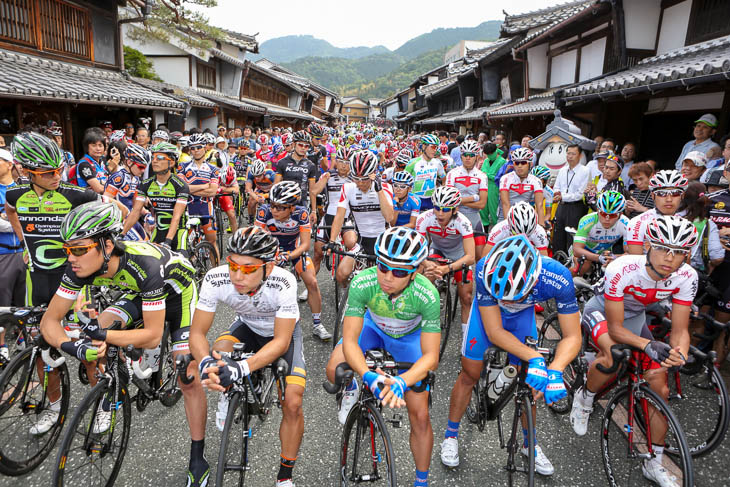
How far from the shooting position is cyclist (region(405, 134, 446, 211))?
8485 millimetres

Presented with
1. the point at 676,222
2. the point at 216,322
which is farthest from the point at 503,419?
the point at 216,322

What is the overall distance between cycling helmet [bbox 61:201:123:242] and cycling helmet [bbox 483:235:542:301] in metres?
Answer: 2.92

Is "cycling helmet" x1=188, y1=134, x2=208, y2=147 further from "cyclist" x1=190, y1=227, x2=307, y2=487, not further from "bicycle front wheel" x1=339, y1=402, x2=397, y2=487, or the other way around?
"bicycle front wheel" x1=339, y1=402, x2=397, y2=487

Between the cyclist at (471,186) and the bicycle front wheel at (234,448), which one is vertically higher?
the cyclist at (471,186)

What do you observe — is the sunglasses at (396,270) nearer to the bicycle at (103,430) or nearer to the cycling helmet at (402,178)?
the bicycle at (103,430)

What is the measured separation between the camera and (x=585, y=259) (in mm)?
5723

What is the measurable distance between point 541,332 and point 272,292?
3505 mm

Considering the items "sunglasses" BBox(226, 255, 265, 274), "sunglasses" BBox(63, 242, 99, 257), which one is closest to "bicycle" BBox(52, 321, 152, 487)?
"sunglasses" BBox(63, 242, 99, 257)

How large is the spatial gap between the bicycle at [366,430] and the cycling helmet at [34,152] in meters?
3.13

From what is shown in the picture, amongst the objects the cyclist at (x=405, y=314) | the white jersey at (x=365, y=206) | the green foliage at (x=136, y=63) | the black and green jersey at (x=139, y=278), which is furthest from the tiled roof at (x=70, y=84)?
the cyclist at (x=405, y=314)

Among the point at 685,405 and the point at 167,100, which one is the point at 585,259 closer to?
the point at 685,405

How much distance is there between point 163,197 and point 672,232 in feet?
19.8

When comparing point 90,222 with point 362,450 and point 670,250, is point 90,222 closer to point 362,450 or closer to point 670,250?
point 362,450

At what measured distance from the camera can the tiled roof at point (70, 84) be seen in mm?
9258
